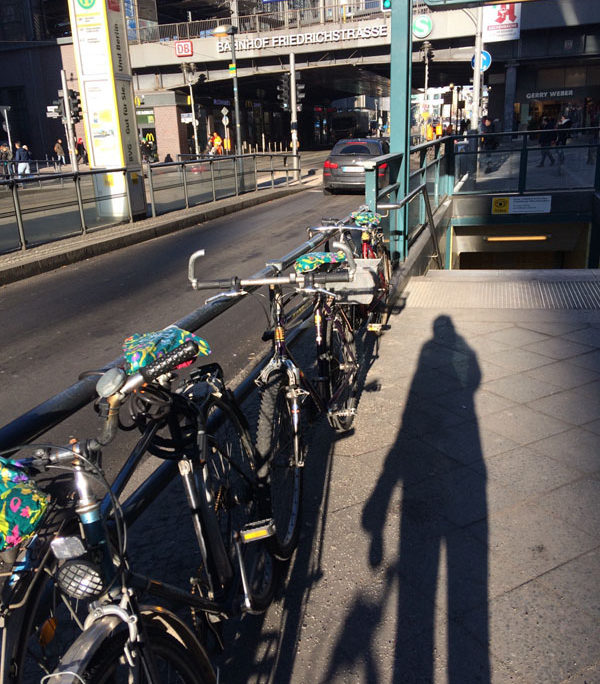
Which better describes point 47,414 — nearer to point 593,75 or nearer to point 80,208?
point 80,208

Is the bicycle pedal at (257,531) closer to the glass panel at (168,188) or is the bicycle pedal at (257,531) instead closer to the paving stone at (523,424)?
the paving stone at (523,424)

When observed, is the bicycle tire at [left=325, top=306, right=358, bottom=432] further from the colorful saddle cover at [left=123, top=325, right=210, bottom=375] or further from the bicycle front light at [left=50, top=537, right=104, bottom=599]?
the bicycle front light at [left=50, top=537, right=104, bottom=599]

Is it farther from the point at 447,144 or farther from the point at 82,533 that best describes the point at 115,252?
the point at 82,533

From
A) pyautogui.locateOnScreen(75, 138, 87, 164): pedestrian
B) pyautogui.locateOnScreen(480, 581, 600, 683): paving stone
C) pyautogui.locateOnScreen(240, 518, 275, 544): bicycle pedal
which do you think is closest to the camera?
pyautogui.locateOnScreen(480, 581, 600, 683): paving stone

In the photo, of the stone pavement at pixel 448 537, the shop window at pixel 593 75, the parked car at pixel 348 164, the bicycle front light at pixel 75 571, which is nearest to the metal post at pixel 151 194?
the parked car at pixel 348 164

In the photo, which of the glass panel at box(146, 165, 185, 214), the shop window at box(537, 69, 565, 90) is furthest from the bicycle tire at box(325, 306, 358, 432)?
the shop window at box(537, 69, 565, 90)

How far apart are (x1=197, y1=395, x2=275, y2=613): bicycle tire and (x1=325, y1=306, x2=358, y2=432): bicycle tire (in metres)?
1.17

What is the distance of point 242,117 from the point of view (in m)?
52.2

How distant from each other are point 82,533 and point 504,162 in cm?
1343

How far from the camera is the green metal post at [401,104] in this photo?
24.8 feet

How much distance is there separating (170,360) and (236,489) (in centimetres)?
92

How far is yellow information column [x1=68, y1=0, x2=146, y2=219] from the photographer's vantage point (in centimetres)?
1410

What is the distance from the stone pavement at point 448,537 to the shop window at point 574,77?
38.8 m

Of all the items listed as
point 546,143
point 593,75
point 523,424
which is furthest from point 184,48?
point 523,424
